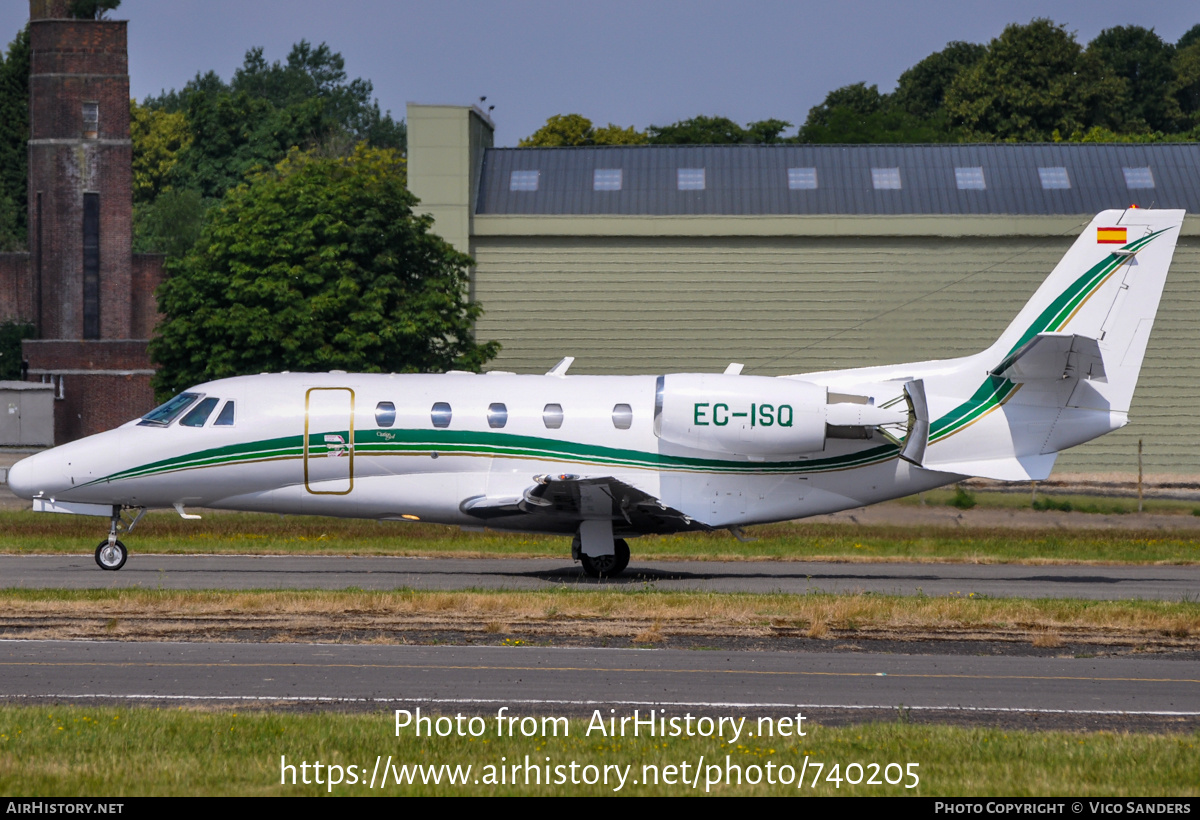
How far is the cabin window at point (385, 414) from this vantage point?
814 inches

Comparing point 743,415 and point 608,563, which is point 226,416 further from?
point 743,415

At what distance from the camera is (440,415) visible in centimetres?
2072

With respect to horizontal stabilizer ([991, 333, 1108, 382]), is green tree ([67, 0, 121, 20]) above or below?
above

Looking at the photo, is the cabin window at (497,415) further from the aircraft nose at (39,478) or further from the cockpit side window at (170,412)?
the aircraft nose at (39,478)

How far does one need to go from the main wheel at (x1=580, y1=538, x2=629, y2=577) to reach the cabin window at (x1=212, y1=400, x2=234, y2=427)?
5895 millimetres

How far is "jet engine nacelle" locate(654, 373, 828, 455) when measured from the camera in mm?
20359

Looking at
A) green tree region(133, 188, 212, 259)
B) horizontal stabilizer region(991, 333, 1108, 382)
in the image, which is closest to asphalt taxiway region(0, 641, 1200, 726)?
horizontal stabilizer region(991, 333, 1108, 382)

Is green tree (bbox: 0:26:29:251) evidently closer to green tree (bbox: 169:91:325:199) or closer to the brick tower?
green tree (bbox: 169:91:325:199)

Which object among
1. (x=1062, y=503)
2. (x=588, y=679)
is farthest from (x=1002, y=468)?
(x=1062, y=503)

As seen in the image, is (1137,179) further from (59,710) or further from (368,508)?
(59,710)

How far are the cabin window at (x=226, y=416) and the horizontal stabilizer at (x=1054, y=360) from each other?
1202 cm

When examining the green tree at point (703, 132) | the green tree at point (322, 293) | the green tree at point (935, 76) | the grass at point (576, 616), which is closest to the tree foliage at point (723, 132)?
the green tree at point (703, 132)

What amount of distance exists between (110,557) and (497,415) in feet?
20.7
